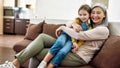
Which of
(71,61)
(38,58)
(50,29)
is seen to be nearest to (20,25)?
(50,29)

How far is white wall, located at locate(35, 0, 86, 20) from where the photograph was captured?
4469 mm

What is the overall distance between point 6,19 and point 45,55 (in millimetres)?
6955

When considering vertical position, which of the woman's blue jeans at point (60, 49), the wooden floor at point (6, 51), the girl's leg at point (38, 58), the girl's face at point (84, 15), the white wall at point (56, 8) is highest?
the white wall at point (56, 8)

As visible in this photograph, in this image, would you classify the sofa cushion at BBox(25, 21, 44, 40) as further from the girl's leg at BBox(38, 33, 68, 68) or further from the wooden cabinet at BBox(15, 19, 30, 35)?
the wooden cabinet at BBox(15, 19, 30, 35)

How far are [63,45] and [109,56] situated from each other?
0.50 m

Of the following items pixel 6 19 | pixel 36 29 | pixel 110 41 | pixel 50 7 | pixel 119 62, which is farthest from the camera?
pixel 6 19

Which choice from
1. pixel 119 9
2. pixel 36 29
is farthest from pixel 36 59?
pixel 119 9

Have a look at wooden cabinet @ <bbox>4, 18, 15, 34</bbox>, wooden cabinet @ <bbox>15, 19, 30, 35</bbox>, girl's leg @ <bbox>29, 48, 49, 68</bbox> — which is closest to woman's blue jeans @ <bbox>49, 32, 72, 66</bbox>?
girl's leg @ <bbox>29, 48, 49, 68</bbox>

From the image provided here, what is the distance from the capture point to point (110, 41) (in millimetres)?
2027

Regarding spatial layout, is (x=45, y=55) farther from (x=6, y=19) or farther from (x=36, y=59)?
(x=6, y=19)

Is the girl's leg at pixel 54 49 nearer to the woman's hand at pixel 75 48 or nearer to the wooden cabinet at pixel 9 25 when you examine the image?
the woman's hand at pixel 75 48

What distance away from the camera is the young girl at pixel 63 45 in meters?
1.97

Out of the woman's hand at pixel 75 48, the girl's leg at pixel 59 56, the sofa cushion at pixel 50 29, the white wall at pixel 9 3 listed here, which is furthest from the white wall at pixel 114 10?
the white wall at pixel 9 3

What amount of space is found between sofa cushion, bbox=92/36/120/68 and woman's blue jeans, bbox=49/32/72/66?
1.09 feet
